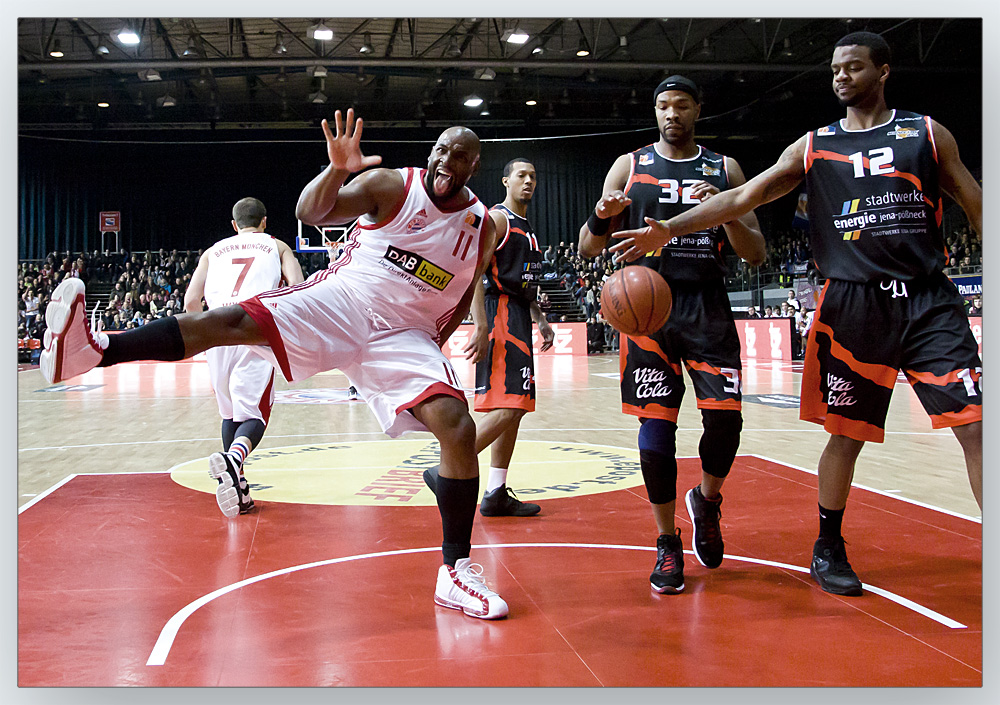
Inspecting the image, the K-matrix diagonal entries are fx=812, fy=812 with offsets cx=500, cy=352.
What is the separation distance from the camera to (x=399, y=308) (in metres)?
3.02

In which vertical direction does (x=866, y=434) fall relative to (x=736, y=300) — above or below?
below

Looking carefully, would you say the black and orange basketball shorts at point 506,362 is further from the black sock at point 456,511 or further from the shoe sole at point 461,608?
the shoe sole at point 461,608

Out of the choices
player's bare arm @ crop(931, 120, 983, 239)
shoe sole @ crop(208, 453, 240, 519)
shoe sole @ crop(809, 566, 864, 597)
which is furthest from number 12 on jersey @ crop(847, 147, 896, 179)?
shoe sole @ crop(208, 453, 240, 519)

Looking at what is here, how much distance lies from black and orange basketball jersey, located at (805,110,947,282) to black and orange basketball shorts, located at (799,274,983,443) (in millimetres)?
75

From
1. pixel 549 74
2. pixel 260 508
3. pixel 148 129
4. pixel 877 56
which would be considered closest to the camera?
pixel 877 56

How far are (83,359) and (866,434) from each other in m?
2.63

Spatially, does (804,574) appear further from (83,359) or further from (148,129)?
(148,129)

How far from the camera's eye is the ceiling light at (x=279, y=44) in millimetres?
11456

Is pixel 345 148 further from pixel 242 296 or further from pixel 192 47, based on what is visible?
pixel 192 47

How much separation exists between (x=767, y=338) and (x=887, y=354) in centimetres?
1523

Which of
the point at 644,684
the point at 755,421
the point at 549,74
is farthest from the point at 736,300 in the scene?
the point at 644,684

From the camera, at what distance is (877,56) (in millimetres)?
2875

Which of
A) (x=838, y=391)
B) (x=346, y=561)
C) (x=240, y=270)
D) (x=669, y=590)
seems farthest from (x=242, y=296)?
(x=838, y=391)

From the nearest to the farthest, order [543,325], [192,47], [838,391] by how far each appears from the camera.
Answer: [838,391] → [543,325] → [192,47]
